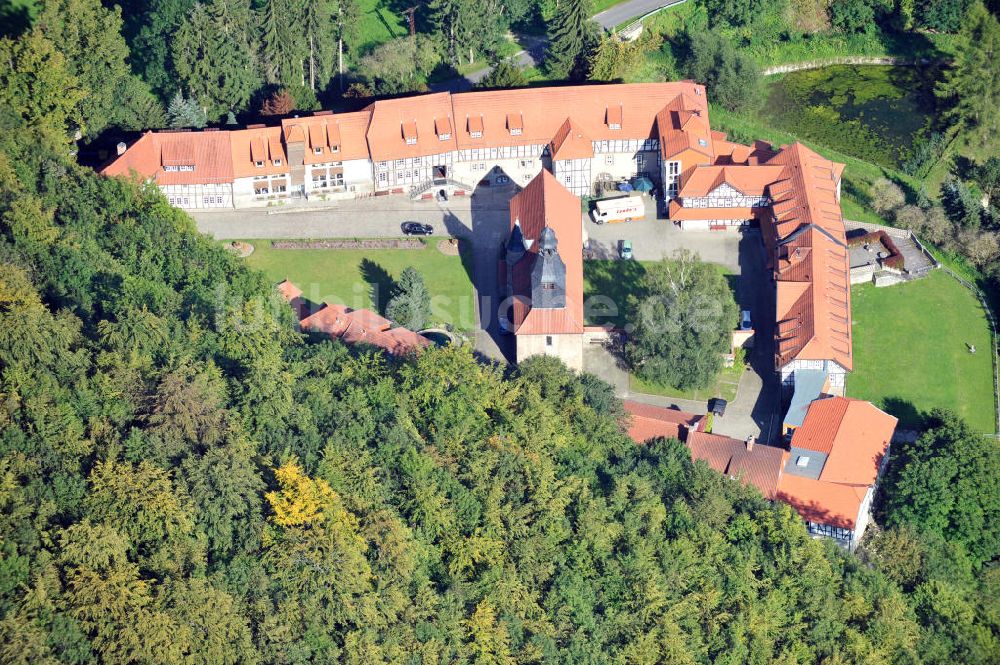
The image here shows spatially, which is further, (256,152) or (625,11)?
(625,11)

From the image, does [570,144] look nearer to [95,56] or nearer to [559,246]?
[559,246]

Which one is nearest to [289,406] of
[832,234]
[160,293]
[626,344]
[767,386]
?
[160,293]

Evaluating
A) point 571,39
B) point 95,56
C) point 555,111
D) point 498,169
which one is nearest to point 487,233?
point 498,169

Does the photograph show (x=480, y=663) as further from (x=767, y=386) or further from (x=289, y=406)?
(x=767, y=386)

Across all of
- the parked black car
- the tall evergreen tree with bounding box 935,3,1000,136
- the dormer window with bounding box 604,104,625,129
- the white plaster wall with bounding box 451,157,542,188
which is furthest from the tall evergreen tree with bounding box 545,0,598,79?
the tall evergreen tree with bounding box 935,3,1000,136

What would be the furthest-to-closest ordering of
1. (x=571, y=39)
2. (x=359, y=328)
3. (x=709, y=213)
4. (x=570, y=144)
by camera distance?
(x=571, y=39), (x=570, y=144), (x=709, y=213), (x=359, y=328)

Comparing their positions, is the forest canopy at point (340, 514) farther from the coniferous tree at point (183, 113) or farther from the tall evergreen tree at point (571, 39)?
the tall evergreen tree at point (571, 39)

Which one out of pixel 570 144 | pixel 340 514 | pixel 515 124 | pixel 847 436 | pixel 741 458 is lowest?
pixel 741 458
